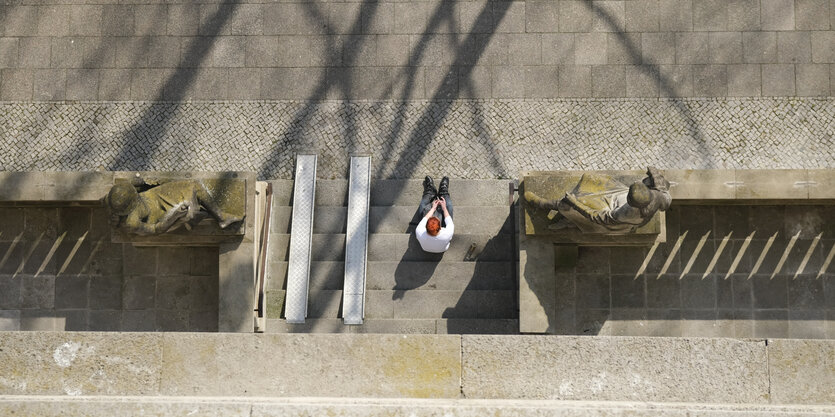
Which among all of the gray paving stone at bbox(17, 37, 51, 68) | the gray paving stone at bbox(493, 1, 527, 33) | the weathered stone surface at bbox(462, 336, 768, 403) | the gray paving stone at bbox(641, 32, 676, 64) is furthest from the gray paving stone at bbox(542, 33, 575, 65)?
the gray paving stone at bbox(17, 37, 51, 68)

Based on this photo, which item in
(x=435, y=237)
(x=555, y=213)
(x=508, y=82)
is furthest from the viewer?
(x=508, y=82)

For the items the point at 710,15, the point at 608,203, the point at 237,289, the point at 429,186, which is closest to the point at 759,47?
the point at 710,15

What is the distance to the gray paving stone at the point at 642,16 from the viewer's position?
1234 cm

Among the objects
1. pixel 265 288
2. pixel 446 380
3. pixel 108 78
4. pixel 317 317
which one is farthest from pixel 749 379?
pixel 108 78

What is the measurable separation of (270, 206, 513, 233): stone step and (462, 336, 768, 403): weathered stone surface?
3408 millimetres

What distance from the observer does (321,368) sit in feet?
27.8

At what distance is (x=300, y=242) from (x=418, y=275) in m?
1.86

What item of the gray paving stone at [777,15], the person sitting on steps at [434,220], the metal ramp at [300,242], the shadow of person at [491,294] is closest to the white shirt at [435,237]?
the person sitting on steps at [434,220]

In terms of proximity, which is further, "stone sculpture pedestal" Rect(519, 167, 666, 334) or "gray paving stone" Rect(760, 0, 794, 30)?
"gray paving stone" Rect(760, 0, 794, 30)

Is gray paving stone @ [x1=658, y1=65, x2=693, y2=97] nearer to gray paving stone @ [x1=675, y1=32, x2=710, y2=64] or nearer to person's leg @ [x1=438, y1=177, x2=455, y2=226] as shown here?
gray paving stone @ [x1=675, y1=32, x2=710, y2=64]

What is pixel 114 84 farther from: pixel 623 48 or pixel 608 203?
pixel 623 48

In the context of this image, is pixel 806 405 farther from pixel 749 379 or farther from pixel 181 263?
pixel 181 263

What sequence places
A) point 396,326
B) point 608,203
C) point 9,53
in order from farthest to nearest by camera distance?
1. point 9,53
2. point 396,326
3. point 608,203

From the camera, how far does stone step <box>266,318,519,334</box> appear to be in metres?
11.3
